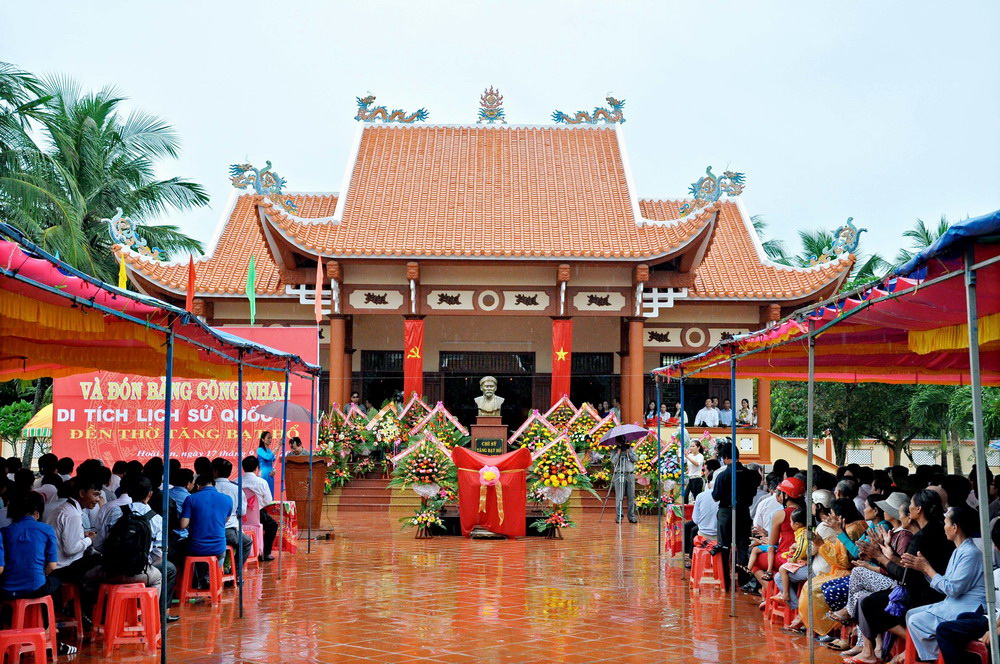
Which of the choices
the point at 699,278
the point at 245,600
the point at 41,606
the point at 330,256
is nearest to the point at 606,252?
the point at 699,278

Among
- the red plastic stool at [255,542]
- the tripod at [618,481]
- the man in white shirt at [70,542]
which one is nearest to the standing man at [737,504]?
the red plastic stool at [255,542]

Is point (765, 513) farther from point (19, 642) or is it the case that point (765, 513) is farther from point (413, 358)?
point (413, 358)

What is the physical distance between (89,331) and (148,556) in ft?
5.67

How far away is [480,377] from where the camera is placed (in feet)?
72.2

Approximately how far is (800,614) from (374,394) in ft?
51.5

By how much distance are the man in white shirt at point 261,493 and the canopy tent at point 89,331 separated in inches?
38.7

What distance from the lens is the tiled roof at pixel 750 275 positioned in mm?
20328

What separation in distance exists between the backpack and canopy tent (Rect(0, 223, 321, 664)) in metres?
0.15

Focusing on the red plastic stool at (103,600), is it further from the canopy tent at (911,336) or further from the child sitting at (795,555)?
the child sitting at (795,555)

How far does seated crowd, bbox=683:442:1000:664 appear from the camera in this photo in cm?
540

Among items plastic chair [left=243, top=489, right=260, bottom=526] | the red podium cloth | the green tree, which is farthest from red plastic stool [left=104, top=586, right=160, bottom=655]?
the green tree

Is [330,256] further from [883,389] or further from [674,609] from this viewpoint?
[883,389]

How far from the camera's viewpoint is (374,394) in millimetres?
22109

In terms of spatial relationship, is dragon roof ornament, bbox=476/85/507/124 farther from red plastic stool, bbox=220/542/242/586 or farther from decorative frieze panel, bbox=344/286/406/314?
red plastic stool, bbox=220/542/242/586
